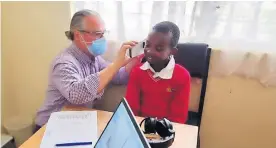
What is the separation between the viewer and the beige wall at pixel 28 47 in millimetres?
1733

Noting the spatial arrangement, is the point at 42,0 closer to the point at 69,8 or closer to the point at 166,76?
the point at 69,8

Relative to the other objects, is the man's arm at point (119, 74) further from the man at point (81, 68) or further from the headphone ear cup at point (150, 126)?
the headphone ear cup at point (150, 126)

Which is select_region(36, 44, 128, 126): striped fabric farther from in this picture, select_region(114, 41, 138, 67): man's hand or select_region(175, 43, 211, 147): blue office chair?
select_region(175, 43, 211, 147): blue office chair

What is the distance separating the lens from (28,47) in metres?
1.85

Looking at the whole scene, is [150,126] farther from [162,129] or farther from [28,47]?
[28,47]

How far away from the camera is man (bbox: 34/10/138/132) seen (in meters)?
1.27

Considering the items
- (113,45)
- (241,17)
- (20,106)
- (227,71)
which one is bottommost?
(20,106)

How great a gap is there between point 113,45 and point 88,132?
2.32 ft

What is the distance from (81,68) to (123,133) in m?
0.75

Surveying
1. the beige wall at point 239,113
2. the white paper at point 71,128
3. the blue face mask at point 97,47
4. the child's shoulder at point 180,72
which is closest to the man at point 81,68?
the blue face mask at point 97,47

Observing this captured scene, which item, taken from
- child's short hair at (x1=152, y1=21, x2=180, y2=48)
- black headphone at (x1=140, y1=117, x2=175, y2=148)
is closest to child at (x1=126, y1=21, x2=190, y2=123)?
child's short hair at (x1=152, y1=21, x2=180, y2=48)

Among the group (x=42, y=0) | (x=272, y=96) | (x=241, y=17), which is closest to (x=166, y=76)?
(x=241, y=17)

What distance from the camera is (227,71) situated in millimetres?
1496

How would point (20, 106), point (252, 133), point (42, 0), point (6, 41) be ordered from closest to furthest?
1. point (252, 133)
2. point (42, 0)
3. point (6, 41)
4. point (20, 106)
